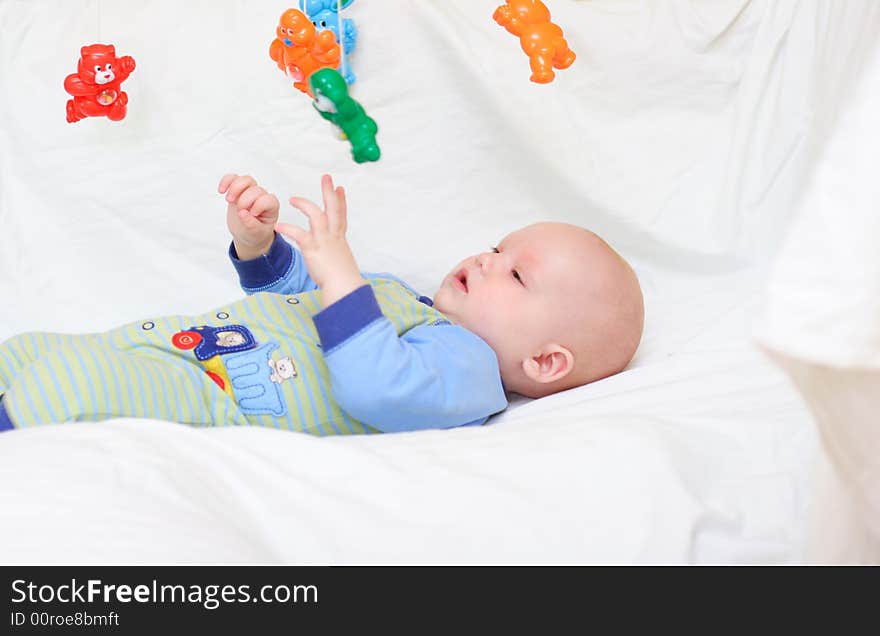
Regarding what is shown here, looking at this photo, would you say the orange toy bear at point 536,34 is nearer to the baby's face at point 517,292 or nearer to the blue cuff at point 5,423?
the baby's face at point 517,292

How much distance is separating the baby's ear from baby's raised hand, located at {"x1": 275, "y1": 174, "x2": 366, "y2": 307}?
0.23 m

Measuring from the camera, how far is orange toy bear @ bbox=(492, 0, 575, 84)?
3.88 ft

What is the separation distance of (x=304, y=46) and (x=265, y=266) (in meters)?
0.28

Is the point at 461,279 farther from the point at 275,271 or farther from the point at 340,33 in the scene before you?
the point at 340,33

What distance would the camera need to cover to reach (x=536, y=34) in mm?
1189

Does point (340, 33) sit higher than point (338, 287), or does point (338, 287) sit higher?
point (340, 33)

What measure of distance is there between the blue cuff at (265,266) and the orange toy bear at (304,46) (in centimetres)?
20

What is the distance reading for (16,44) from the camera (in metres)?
1.44

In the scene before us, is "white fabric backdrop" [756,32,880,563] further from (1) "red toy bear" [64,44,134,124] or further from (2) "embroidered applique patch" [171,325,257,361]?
(1) "red toy bear" [64,44,134,124]

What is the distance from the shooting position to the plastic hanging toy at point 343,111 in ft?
3.29

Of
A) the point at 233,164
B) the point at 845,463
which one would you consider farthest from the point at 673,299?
the point at 845,463

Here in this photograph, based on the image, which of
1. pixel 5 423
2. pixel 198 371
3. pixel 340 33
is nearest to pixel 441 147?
pixel 340 33

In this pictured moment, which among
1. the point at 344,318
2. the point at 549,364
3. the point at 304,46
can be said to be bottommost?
the point at 549,364

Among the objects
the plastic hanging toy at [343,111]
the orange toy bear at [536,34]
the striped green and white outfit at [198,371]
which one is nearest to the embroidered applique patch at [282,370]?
the striped green and white outfit at [198,371]
